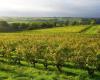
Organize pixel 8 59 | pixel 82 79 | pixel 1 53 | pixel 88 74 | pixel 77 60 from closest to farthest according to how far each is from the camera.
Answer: pixel 82 79
pixel 88 74
pixel 77 60
pixel 8 59
pixel 1 53

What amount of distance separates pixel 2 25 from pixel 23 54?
4609 inches

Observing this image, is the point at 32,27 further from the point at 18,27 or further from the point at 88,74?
the point at 88,74

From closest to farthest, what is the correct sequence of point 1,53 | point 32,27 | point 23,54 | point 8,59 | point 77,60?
point 77,60, point 23,54, point 8,59, point 1,53, point 32,27

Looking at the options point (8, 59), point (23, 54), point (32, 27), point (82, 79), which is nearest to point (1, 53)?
point (8, 59)

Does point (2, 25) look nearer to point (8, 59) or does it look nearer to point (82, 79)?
point (8, 59)

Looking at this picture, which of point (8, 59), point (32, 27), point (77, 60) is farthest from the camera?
point (32, 27)

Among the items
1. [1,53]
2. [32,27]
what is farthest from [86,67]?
[32,27]

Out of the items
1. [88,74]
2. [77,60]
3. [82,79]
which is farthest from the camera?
[77,60]

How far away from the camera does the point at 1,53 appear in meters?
33.8

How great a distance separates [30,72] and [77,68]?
508 centimetres

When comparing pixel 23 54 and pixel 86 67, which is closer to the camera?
pixel 86 67

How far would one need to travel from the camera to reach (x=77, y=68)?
1035 inches

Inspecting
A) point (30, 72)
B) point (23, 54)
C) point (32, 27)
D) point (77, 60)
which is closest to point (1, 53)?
point (23, 54)

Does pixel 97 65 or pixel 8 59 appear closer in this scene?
pixel 97 65
